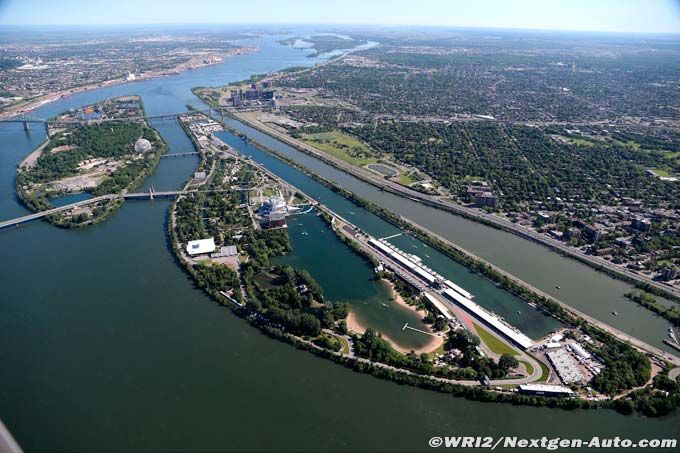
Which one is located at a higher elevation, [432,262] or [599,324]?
[599,324]

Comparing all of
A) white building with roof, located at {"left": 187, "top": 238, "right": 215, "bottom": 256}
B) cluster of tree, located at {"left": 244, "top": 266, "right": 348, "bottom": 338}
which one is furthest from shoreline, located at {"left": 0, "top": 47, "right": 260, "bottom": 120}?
cluster of tree, located at {"left": 244, "top": 266, "right": 348, "bottom": 338}

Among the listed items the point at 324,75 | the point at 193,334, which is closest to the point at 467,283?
the point at 193,334

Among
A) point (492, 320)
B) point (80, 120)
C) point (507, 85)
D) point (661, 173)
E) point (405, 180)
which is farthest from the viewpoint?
point (507, 85)

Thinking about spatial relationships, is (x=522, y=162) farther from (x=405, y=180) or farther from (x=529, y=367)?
(x=529, y=367)

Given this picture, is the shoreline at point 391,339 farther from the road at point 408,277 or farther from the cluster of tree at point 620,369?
the cluster of tree at point 620,369

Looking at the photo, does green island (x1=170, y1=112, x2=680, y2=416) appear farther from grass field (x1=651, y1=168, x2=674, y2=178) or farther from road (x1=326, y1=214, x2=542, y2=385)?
grass field (x1=651, y1=168, x2=674, y2=178)

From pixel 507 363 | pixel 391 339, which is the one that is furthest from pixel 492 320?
pixel 391 339

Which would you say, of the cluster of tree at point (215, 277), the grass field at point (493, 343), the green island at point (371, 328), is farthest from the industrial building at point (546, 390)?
the cluster of tree at point (215, 277)
